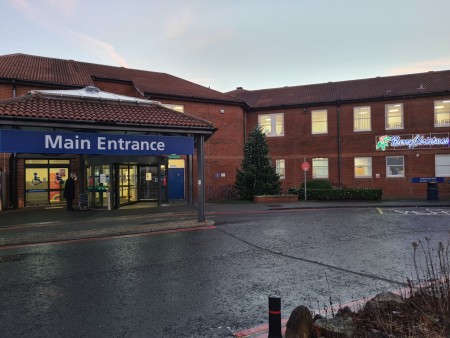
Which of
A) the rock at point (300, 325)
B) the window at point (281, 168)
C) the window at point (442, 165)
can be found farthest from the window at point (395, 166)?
the rock at point (300, 325)

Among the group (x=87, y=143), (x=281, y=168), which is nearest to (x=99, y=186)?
(x=87, y=143)

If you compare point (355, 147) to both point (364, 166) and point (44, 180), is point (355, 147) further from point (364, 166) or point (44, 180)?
point (44, 180)

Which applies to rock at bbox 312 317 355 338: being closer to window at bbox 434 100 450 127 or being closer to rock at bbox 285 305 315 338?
rock at bbox 285 305 315 338

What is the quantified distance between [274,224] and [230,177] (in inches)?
527

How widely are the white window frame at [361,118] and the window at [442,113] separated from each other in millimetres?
4580

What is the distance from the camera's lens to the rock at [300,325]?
148 inches

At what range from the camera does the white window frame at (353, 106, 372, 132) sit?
27672 mm

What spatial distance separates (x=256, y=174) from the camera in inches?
936

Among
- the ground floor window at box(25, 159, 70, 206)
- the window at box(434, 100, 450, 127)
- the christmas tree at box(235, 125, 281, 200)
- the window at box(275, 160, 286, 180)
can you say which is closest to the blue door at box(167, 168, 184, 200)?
the christmas tree at box(235, 125, 281, 200)

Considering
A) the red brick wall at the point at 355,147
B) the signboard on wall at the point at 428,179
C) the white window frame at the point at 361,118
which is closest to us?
the signboard on wall at the point at 428,179

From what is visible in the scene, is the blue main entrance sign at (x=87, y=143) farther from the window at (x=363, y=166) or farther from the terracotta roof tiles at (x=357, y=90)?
the window at (x=363, y=166)

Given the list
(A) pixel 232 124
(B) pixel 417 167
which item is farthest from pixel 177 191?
(B) pixel 417 167

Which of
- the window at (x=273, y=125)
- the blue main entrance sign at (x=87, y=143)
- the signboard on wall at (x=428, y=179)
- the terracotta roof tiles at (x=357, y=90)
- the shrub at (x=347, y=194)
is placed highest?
the terracotta roof tiles at (x=357, y=90)

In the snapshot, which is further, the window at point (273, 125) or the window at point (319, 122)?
the window at point (273, 125)
